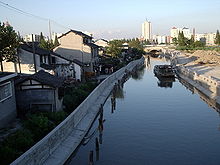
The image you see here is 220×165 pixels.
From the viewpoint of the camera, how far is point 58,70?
3919cm

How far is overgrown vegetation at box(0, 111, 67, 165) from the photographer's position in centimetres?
1423

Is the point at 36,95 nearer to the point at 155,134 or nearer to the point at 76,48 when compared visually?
the point at 155,134

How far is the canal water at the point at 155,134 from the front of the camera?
19.5 meters

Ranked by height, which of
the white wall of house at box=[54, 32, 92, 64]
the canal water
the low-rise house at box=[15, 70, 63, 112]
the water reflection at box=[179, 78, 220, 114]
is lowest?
the canal water

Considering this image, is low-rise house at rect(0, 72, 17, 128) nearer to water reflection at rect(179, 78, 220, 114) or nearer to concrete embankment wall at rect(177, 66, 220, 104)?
water reflection at rect(179, 78, 220, 114)

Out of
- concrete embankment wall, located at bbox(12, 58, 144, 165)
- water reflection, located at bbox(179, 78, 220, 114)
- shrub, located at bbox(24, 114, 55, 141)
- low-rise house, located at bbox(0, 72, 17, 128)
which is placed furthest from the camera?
water reflection, located at bbox(179, 78, 220, 114)

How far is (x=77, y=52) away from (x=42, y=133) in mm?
36418

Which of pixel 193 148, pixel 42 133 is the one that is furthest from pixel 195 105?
pixel 42 133

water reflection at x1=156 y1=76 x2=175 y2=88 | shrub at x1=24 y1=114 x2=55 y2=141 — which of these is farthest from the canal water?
water reflection at x1=156 y1=76 x2=175 y2=88

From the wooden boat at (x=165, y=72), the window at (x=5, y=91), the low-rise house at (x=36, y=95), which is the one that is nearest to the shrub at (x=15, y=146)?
the window at (x=5, y=91)

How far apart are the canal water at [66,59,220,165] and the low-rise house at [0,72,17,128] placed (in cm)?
692

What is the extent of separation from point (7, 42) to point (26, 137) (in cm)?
1491

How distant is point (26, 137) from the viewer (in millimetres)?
16672

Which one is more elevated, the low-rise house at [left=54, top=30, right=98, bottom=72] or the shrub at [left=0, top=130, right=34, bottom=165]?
the low-rise house at [left=54, top=30, right=98, bottom=72]
